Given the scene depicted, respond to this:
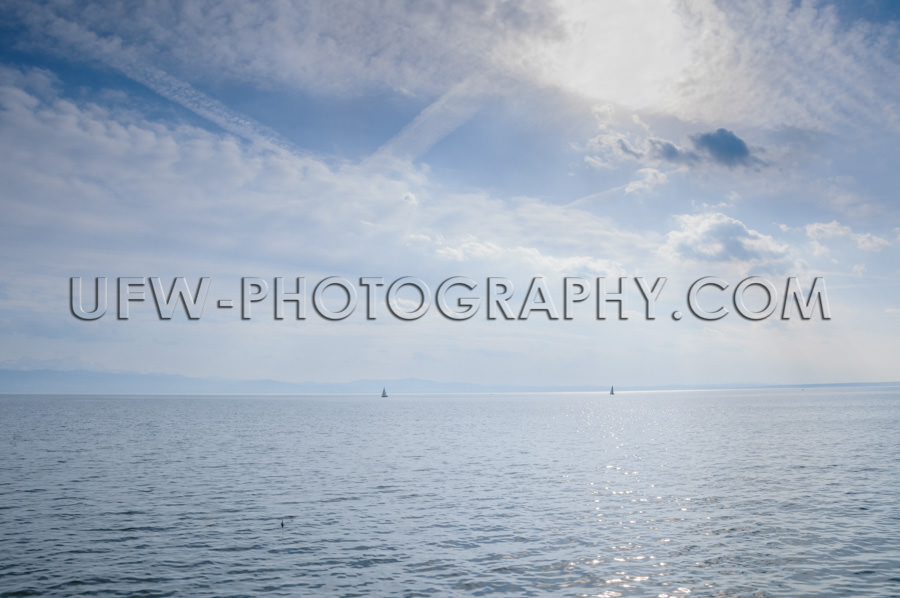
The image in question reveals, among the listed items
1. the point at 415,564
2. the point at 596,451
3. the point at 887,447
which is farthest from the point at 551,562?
the point at 887,447

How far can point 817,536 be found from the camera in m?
34.9

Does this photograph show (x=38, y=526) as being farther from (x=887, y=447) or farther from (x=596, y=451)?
(x=887, y=447)

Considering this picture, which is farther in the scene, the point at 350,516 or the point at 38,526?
the point at 350,516

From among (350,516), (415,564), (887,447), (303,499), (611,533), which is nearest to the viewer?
(415,564)

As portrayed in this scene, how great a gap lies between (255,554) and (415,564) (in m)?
8.93

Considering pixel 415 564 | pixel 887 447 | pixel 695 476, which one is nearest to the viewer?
pixel 415 564

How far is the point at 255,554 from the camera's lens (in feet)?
104

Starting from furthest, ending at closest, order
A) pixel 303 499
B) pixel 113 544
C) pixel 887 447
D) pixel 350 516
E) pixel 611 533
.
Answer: pixel 887 447
pixel 303 499
pixel 350 516
pixel 611 533
pixel 113 544

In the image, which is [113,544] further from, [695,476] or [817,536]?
[695,476]

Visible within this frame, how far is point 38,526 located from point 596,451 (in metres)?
68.6

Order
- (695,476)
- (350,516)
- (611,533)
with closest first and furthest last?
(611,533)
(350,516)
(695,476)

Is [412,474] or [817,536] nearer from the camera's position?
[817,536]

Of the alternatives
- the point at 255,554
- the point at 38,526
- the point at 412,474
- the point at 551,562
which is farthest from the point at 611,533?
the point at 38,526

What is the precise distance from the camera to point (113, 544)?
3347 centimetres
